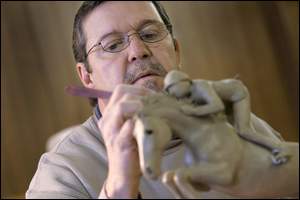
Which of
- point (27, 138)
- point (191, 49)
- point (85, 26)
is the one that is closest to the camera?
point (85, 26)

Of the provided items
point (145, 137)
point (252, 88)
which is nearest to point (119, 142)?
point (145, 137)

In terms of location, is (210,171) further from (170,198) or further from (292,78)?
(292,78)

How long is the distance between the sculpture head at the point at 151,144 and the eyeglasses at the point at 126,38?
1.21 ft

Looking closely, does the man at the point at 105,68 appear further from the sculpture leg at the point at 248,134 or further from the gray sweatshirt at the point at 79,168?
the sculpture leg at the point at 248,134

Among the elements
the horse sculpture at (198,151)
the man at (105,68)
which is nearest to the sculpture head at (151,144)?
the horse sculpture at (198,151)

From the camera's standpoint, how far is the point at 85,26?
0.95 meters

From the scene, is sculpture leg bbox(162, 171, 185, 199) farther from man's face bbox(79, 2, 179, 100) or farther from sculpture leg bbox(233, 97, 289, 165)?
man's face bbox(79, 2, 179, 100)

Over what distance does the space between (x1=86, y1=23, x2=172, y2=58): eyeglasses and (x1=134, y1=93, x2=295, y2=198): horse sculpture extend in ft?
1.12

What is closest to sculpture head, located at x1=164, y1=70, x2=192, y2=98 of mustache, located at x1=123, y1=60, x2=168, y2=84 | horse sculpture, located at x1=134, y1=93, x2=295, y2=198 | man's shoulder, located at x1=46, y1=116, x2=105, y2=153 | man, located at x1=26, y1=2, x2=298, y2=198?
horse sculpture, located at x1=134, y1=93, x2=295, y2=198

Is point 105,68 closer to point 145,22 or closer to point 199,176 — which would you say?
point 145,22

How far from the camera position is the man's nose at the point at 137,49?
0.84 m

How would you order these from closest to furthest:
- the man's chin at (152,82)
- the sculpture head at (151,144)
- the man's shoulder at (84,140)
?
the sculpture head at (151,144)
the man's chin at (152,82)
the man's shoulder at (84,140)

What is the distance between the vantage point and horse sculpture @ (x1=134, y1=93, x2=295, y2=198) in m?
0.51

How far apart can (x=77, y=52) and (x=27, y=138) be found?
5.16 feet
